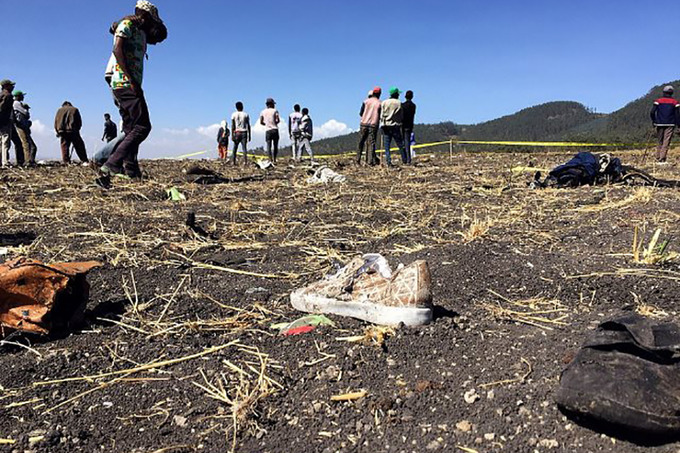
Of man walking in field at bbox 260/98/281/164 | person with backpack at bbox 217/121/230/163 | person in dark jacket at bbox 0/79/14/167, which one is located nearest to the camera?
person in dark jacket at bbox 0/79/14/167

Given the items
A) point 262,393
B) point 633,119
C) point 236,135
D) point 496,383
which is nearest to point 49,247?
point 262,393

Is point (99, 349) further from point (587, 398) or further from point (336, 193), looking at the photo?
point (336, 193)

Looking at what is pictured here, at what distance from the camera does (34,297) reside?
6.68 feet

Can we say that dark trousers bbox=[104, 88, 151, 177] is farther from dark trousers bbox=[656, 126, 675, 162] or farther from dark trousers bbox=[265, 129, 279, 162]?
dark trousers bbox=[656, 126, 675, 162]

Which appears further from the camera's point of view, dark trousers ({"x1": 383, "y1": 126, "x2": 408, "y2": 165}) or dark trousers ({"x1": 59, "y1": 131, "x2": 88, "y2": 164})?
dark trousers ({"x1": 59, "y1": 131, "x2": 88, "y2": 164})

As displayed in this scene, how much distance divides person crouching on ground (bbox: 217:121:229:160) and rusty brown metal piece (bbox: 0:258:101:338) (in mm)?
17185

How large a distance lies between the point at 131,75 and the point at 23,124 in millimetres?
7304

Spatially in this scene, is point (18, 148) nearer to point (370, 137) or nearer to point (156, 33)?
point (156, 33)

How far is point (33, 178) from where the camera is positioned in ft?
24.4

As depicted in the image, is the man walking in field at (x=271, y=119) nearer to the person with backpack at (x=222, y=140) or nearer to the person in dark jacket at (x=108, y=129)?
the person in dark jacket at (x=108, y=129)

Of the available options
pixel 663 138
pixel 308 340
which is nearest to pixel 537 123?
pixel 663 138

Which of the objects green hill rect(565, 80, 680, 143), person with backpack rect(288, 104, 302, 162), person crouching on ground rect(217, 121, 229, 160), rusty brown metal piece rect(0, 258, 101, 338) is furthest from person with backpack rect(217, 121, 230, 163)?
green hill rect(565, 80, 680, 143)

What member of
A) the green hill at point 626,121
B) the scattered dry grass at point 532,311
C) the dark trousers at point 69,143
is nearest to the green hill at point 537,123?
the green hill at point 626,121

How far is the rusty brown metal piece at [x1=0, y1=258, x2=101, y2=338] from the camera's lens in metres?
2.01
